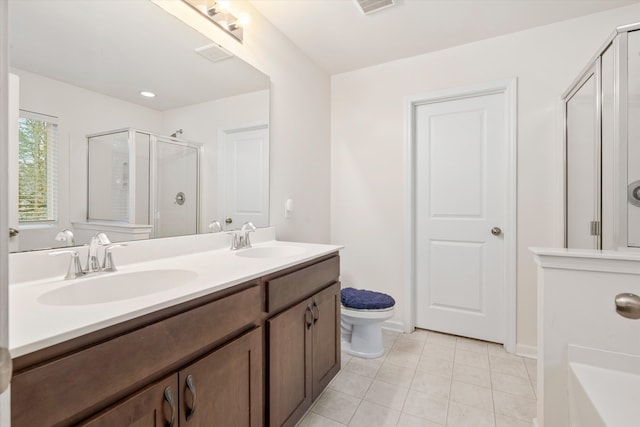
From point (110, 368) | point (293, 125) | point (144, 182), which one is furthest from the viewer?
point (293, 125)

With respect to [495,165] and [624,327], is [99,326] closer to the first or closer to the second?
[624,327]

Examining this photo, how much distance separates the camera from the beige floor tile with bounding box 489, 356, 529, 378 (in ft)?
6.53

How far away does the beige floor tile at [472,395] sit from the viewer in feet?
Result: 5.49

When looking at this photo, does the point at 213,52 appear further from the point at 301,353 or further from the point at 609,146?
the point at 609,146

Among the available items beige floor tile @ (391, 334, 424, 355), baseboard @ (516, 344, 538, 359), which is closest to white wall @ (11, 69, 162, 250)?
beige floor tile @ (391, 334, 424, 355)

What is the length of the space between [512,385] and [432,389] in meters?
0.51

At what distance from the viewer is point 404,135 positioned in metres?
2.64

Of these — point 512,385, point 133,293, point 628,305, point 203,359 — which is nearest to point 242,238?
point 133,293

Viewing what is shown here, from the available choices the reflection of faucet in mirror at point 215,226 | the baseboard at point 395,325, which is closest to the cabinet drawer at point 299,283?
the reflection of faucet in mirror at point 215,226

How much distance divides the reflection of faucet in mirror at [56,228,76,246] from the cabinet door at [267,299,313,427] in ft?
2.68

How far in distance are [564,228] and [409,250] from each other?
1088 millimetres

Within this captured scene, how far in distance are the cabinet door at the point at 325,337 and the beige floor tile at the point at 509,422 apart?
0.87m

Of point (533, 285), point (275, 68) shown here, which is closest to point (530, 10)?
point (275, 68)

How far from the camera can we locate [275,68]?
2201 mm
